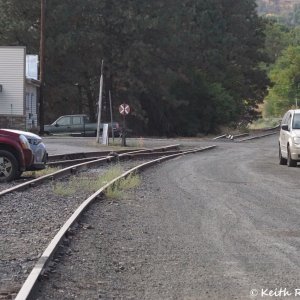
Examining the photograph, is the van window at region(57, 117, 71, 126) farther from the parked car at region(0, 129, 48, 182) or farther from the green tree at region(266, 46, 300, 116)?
the green tree at region(266, 46, 300, 116)

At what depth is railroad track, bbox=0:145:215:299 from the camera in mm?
7098

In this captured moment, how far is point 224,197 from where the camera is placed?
1344 centimetres

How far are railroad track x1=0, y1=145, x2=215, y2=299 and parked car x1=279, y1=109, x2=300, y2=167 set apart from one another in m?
6.80

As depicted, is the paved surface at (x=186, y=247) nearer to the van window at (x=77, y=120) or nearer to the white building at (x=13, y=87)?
the white building at (x=13, y=87)

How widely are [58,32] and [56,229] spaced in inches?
1701

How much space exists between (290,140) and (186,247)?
12.9 meters

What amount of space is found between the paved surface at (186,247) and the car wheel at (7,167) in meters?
3.05

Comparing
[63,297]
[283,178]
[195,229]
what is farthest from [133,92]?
[63,297]

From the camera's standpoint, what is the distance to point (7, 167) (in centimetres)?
1592

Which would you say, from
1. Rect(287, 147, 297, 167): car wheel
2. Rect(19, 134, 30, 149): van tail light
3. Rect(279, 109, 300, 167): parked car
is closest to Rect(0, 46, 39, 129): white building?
Rect(279, 109, 300, 167): parked car

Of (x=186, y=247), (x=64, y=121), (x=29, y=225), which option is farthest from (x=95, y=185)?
(x=64, y=121)

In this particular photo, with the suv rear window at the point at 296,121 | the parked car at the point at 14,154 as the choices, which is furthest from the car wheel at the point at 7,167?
the suv rear window at the point at 296,121

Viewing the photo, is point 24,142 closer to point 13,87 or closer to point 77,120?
point 13,87

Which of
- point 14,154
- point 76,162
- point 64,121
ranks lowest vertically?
point 76,162
